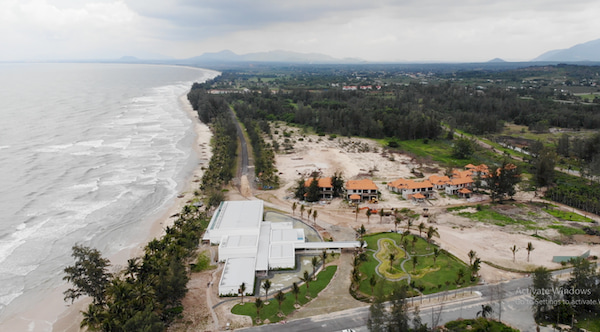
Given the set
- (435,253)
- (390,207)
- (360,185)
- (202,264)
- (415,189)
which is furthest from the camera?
(415,189)

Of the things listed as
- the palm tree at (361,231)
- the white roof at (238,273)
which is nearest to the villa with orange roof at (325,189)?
the palm tree at (361,231)

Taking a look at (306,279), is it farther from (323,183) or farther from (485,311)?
(323,183)

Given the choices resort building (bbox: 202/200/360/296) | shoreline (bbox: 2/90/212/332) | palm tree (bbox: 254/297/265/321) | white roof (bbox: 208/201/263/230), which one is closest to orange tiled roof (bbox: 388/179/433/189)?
resort building (bbox: 202/200/360/296)

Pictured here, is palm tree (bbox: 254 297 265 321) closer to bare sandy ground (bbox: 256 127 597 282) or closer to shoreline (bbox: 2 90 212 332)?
shoreline (bbox: 2 90 212 332)

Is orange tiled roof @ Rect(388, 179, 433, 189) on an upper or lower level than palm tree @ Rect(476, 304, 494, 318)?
upper

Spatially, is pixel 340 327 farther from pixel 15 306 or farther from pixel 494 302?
pixel 15 306

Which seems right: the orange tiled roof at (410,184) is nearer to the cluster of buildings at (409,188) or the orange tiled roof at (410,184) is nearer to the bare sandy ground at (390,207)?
the cluster of buildings at (409,188)

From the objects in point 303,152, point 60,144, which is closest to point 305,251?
point 303,152

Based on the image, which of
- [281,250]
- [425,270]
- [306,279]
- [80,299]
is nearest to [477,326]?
[425,270]
